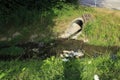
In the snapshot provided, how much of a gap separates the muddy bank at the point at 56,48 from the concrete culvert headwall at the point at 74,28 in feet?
0.92

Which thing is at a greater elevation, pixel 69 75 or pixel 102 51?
pixel 69 75

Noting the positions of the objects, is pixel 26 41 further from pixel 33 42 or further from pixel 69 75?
pixel 69 75

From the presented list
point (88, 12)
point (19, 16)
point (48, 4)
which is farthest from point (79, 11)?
point (19, 16)

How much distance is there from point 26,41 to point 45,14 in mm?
1234

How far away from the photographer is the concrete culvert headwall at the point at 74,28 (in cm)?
1004

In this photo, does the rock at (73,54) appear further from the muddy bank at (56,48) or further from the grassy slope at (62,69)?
the grassy slope at (62,69)

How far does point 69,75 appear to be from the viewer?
6180 millimetres

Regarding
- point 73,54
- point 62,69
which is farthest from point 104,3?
point 62,69

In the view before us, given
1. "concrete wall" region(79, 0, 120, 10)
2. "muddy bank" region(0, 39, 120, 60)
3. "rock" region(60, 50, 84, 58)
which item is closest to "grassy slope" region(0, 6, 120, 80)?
"rock" region(60, 50, 84, 58)

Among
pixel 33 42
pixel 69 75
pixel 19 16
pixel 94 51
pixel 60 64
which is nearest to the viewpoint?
pixel 69 75

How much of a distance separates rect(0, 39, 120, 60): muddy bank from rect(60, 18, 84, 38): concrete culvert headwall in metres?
0.28

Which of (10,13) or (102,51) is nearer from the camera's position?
Result: (102,51)

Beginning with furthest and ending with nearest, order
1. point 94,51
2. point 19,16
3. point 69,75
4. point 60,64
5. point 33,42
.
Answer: point 19,16
point 33,42
point 94,51
point 60,64
point 69,75

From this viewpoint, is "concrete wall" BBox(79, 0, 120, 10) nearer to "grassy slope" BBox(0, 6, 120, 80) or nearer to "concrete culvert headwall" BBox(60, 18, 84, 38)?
"concrete culvert headwall" BBox(60, 18, 84, 38)
